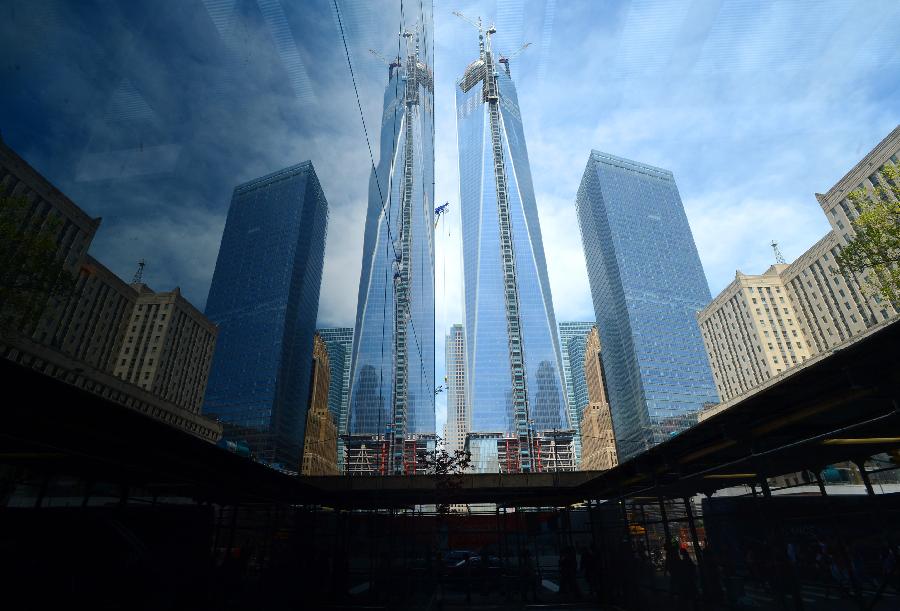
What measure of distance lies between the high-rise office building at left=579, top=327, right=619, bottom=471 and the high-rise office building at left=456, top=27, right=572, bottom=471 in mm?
12376

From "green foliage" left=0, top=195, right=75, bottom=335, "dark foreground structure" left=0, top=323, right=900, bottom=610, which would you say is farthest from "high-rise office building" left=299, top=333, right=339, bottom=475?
"dark foreground structure" left=0, top=323, right=900, bottom=610

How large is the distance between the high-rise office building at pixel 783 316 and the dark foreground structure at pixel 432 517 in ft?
264

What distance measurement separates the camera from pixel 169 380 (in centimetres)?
A: 6900

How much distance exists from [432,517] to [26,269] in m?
16.4

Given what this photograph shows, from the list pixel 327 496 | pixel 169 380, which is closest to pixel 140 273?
pixel 327 496

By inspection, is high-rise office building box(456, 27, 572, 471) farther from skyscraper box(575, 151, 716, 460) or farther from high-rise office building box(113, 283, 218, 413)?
high-rise office building box(113, 283, 218, 413)

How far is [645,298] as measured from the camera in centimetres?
14838

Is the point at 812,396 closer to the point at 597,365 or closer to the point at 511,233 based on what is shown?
the point at 511,233

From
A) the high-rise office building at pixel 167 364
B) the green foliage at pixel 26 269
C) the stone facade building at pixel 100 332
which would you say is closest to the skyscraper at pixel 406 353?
the high-rise office building at pixel 167 364

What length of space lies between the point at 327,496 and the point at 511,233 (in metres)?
155

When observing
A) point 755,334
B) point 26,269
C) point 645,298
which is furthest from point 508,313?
point 26,269

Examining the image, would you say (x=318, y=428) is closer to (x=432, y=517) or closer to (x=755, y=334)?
(x=755, y=334)

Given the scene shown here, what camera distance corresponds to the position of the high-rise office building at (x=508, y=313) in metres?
159

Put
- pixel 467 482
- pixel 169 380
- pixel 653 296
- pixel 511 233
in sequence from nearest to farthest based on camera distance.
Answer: pixel 467 482, pixel 169 380, pixel 653 296, pixel 511 233
